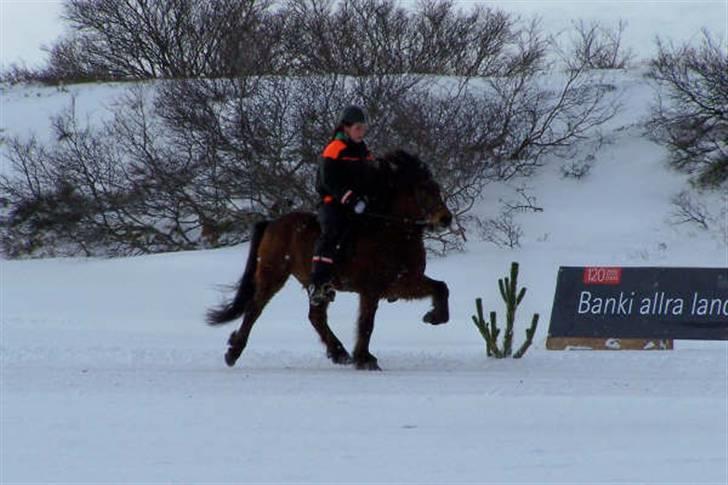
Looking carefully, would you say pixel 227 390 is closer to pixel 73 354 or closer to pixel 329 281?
pixel 329 281

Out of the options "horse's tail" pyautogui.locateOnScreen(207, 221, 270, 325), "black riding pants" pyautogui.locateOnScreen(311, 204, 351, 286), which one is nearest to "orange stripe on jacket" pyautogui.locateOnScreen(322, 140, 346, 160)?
"black riding pants" pyautogui.locateOnScreen(311, 204, 351, 286)

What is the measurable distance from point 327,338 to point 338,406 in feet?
11.7

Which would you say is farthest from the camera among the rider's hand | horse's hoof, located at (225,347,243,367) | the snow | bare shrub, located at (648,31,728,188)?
bare shrub, located at (648,31,728,188)

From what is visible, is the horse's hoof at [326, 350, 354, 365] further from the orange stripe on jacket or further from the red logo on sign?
the red logo on sign

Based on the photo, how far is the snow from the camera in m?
6.41

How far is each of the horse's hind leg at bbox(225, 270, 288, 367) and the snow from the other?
28 cm

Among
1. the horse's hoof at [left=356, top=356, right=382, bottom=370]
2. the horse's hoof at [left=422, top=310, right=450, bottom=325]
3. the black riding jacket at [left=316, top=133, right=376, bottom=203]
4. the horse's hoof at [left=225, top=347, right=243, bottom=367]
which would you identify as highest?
the black riding jacket at [left=316, top=133, right=376, bottom=203]

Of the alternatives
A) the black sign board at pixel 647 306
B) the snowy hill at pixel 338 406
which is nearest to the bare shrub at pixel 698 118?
the snowy hill at pixel 338 406

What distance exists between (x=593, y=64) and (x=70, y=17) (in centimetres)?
1856

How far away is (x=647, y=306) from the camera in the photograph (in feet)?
42.3

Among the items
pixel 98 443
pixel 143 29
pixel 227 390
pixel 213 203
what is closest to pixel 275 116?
pixel 213 203

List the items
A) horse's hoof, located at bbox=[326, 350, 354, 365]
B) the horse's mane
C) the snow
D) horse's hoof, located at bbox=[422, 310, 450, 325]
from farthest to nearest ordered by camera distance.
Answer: horse's hoof, located at bbox=[326, 350, 354, 365]
the horse's mane
horse's hoof, located at bbox=[422, 310, 450, 325]
the snow

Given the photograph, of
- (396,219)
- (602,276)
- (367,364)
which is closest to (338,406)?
(367,364)

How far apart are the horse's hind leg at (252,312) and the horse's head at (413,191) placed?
1.52 m
